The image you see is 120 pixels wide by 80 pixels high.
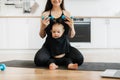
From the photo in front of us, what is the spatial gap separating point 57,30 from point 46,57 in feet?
0.55

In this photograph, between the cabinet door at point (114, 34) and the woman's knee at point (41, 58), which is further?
the cabinet door at point (114, 34)

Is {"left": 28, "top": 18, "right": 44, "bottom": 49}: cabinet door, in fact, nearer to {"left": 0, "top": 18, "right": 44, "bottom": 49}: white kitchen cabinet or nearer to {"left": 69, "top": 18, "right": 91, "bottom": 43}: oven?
{"left": 0, "top": 18, "right": 44, "bottom": 49}: white kitchen cabinet

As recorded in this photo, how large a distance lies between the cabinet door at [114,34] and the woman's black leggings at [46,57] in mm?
1644

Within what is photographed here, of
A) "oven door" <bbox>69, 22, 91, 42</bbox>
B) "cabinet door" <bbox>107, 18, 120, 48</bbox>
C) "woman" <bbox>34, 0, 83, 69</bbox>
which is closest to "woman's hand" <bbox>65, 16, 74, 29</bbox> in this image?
"woman" <bbox>34, 0, 83, 69</bbox>

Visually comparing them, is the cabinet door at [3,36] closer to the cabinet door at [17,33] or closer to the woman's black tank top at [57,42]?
the cabinet door at [17,33]

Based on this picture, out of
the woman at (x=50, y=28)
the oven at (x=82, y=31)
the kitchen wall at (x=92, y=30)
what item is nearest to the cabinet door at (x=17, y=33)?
the kitchen wall at (x=92, y=30)

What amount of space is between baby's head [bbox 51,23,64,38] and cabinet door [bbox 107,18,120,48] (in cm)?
169

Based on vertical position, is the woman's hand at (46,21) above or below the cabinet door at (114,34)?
above

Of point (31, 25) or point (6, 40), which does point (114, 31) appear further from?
point (6, 40)

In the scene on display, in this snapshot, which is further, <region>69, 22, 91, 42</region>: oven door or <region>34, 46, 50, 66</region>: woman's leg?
<region>69, 22, 91, 42</region>: oven door

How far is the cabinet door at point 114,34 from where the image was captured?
9.55 ft

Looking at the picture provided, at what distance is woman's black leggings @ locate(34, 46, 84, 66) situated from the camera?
1312 millimetres

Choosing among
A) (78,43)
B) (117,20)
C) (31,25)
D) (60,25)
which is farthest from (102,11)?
(60,25)

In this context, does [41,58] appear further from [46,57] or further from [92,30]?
[92,30]
